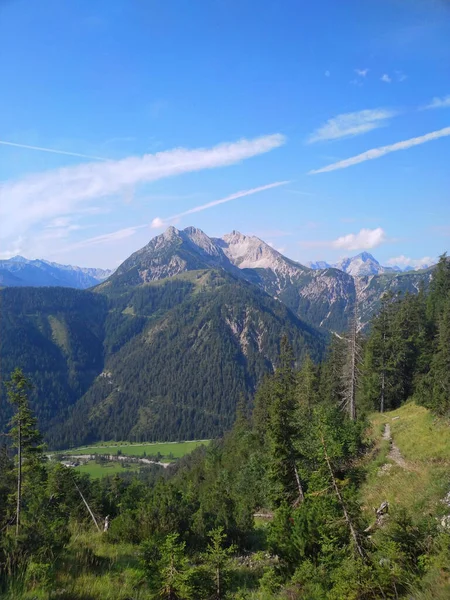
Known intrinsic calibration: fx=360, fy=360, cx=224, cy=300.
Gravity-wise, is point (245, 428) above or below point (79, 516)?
below

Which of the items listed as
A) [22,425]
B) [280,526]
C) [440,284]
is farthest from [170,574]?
[440,284]

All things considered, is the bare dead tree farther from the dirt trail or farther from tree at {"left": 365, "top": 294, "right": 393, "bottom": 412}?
the dirt trail

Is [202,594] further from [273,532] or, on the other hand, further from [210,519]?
[210,519]

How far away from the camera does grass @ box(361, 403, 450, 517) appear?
16.5m

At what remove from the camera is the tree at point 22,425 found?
20.3 metres

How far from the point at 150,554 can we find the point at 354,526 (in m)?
5.66

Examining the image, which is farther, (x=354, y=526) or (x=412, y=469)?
(x=412, y=469)

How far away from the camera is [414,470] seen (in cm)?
2219

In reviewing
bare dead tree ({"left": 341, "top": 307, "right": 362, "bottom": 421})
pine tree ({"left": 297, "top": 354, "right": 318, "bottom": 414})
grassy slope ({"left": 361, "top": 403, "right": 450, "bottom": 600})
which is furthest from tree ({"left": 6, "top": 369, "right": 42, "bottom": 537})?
pine tree ({"left": 297, "top": 354, "right": 318, "bottom": 414})

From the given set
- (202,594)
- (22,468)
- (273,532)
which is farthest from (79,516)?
(202,594)

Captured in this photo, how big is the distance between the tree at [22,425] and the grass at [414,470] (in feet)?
60.5

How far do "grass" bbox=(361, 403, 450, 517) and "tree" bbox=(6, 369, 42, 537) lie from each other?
1844cm

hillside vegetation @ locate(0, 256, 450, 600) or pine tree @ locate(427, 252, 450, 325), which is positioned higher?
pine tree @ locate(427, 252, 450, 325)

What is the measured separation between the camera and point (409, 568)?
29.9 feet
